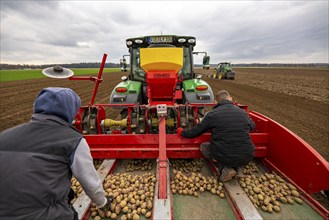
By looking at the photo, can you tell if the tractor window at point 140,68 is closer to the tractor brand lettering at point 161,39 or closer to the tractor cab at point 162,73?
the tractor cab at point 162,73

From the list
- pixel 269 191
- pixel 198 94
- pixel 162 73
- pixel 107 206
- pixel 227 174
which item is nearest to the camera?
pixel 107 206

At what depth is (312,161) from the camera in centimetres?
227

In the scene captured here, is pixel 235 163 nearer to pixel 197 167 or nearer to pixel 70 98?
pixel 197 167

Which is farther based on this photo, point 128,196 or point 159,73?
point 159,73

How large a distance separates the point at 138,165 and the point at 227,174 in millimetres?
1451

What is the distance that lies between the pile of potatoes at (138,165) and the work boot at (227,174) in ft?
3.80

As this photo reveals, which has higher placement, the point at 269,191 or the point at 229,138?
the point at 229,138

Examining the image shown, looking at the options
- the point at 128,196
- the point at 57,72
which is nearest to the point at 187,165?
the point at 128,196

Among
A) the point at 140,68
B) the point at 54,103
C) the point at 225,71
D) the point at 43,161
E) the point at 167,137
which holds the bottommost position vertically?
the point at 167,137

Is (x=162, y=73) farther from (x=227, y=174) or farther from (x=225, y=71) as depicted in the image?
(x=225, y=71)

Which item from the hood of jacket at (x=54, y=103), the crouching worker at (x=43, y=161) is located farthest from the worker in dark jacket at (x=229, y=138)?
the hood of jacket at (x=54, y=103)

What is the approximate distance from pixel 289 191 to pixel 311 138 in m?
3.18

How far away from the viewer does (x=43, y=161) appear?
127 centimetres

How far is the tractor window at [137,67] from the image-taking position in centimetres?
508
